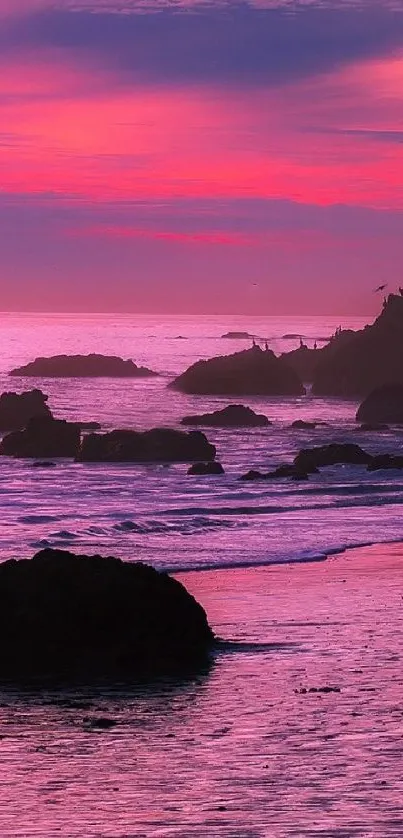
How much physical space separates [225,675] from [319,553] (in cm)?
1288

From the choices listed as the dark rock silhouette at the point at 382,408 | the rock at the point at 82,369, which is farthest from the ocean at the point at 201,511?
the rock at the point at 82,369

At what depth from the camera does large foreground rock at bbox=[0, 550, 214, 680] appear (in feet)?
54.7

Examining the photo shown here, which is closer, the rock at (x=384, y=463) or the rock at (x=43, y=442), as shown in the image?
the rock at (x=384, y=463)

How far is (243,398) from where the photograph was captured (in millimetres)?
140750

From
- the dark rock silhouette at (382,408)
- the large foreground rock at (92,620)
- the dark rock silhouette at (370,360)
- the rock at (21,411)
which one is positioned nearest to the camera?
the large foreground rock at (92,620)

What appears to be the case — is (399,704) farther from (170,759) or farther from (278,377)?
(278,377)

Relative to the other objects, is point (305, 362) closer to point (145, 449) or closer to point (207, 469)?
point (145, 449)

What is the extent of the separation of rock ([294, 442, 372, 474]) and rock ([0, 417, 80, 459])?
12.7 metres

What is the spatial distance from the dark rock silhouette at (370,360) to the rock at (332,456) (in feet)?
275

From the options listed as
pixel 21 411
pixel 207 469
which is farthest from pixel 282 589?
pixel 21 411

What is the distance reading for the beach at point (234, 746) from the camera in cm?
1106

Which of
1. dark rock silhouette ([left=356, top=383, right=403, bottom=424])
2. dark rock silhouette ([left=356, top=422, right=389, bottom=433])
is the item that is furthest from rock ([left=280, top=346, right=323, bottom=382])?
dark rock silhouette ([left=356, top=422, right=389, bottom=433])

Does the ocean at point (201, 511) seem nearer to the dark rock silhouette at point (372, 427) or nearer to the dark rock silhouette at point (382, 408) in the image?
the dark rock silhouette at point (372, 427)

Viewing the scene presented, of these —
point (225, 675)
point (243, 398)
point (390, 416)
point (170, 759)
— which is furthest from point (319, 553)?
point (243, 398)
